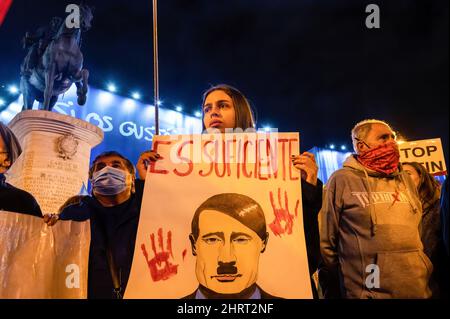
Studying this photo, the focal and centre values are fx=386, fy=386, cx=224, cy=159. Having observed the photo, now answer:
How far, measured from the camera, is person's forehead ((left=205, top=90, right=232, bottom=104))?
96.7 inches

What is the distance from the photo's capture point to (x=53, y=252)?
207cm

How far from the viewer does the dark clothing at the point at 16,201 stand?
7.28 ft

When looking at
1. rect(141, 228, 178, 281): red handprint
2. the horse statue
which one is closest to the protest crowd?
rect(141, 228, 178, 281): red handprint

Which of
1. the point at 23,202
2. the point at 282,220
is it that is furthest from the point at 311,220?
the point at 23,202

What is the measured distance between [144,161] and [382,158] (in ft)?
4.65

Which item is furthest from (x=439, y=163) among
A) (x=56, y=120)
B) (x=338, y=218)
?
(x=56, y=120)

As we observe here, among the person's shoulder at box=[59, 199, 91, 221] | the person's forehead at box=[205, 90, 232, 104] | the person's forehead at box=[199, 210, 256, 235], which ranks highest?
the person's forehead at box=[205, 90, 232, 104]

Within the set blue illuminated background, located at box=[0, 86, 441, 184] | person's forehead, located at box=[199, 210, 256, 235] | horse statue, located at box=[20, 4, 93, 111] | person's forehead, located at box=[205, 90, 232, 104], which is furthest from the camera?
blue illuminated background, located at box=[0, 86, 441, 184]

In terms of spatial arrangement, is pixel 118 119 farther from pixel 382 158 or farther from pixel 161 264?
pixel 161 264

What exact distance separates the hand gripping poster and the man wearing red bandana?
0.44 m

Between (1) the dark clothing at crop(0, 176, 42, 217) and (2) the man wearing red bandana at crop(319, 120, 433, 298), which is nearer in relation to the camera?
(2) the man wearing red bandana at crop(319, 120, 433, 298)

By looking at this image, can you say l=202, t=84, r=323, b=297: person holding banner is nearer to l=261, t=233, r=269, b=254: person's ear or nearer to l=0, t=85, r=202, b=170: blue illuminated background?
l=261, t=233, r=269, b=254: person's ear

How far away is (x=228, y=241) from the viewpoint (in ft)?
6.00

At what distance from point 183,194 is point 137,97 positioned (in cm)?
1582
